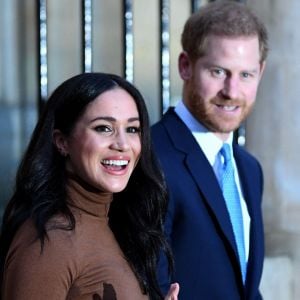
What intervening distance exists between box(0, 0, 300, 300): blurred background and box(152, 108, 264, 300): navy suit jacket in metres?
1.75

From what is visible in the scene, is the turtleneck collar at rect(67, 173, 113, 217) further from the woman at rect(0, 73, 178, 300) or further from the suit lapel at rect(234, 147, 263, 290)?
the suit lapel at rect(234, 147, 263, 290)

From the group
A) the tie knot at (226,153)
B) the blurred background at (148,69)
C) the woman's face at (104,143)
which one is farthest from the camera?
the blurred background at (148,69)

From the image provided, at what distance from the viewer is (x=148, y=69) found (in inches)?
218

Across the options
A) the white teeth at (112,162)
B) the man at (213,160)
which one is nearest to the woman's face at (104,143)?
the white teeth at (112,162)

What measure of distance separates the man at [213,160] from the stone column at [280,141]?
1.75 m

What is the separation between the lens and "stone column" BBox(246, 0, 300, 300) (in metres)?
5.61

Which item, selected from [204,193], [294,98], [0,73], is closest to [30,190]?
[204,193]

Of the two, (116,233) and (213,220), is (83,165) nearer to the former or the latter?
(116,233)

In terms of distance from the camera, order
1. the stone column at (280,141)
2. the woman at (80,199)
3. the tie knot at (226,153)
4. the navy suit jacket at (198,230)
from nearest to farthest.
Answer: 1. the woman at (80,199)
2. the navy suit jacket at (198,230)
3. the tie knot at (226,153)
4. the stone column at (280,141)

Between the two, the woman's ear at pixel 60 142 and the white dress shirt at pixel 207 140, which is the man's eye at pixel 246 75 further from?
the woman's ear at pixel 60 142

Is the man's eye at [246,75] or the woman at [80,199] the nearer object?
the woman at [80,199]

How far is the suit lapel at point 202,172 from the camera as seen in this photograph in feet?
11.8

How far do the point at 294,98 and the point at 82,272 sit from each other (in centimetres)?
311

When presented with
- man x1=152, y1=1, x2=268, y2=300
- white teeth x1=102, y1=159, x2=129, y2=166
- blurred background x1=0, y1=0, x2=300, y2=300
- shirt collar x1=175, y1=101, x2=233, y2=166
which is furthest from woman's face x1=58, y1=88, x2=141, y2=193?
blurred background x1=0, y1=0, x2=300, y2=300
